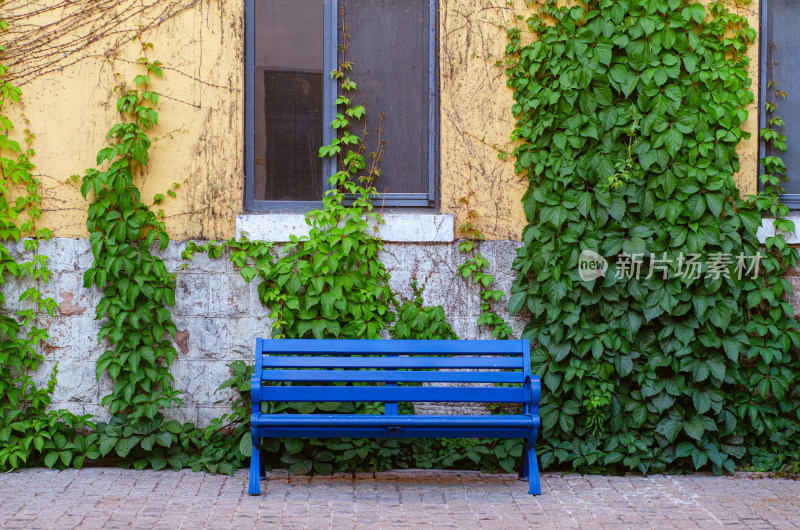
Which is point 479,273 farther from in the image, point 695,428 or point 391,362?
point 695,428

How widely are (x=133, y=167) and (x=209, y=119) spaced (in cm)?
65

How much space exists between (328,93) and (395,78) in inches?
20.8

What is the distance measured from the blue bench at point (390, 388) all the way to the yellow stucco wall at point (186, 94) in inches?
45.4

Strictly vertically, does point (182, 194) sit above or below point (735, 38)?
below

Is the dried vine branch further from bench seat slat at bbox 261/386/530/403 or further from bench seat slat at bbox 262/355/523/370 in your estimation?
bench seat slat at bbox 261/386/530/403

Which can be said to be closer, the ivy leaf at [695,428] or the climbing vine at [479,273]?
the ivy leaf at [695,428]

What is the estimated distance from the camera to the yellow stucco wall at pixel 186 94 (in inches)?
196

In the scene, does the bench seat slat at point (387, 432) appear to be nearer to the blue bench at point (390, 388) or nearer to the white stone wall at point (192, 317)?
the blue bench at point (390, 388)

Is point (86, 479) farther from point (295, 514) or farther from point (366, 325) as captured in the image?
point (366, 325)

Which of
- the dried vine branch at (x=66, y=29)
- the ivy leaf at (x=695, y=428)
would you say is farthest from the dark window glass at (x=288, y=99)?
the ivy leaf at (x=695, y=428)

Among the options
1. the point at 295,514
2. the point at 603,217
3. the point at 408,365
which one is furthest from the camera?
the point at 603,217

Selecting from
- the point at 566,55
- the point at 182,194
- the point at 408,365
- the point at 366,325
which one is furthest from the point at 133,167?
the point at 566,55

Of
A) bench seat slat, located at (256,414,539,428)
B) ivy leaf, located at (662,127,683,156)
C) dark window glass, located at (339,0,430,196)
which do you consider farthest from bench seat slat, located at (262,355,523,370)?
ivy leaf, located at (662,127,683,156)

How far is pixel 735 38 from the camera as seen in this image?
5.05 metres
